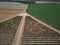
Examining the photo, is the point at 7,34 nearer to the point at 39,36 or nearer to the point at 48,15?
the point at 39,36

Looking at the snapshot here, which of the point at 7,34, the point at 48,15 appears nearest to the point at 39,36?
the point at 7,34

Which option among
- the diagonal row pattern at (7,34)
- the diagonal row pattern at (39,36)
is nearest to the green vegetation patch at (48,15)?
the diagonal row pattern at (39,36)

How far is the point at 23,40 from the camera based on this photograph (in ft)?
7.81

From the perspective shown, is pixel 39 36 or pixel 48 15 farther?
pixel 48 15

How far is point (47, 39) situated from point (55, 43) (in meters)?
0.21

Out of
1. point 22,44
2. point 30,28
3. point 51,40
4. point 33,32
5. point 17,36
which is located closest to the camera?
point 22,44

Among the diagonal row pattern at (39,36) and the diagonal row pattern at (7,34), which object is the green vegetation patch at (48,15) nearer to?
the diagonal row pattern at (39,36)

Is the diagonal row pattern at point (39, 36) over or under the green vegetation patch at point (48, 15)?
under

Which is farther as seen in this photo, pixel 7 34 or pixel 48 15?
pixel 48 15

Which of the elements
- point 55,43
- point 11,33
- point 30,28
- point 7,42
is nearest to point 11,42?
point 7,42

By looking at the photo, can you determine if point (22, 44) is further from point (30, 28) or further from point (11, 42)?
point (30, 28)

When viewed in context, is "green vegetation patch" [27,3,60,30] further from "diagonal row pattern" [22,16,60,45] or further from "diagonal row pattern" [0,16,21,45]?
"diagonal row pattern" [0,16,21,45]

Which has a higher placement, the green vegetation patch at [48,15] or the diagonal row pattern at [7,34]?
the green vegetation patch at [48,15]

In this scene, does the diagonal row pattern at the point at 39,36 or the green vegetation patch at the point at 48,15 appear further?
the green vegetation patch at the point at 48,15
